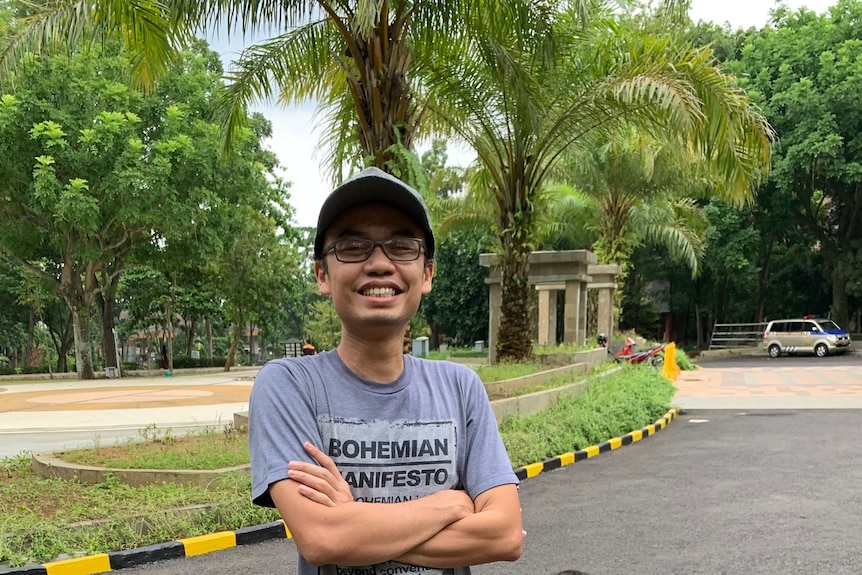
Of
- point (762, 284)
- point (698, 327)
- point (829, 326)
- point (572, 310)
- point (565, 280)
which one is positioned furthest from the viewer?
point (698, 327)

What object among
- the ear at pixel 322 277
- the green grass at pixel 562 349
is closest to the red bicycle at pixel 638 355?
the green grass at pixel 562 349

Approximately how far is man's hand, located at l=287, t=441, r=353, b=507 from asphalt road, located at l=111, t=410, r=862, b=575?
3.69 m

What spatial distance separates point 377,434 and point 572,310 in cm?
1791

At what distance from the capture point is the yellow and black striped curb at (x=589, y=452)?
341 inches

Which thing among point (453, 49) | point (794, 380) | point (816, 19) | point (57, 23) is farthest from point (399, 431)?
point (816, 19)

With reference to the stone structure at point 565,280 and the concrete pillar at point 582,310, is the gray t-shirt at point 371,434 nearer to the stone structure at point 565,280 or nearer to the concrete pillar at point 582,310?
the stone structure at point 565,280

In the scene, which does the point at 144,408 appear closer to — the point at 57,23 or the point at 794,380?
the point at 57,23

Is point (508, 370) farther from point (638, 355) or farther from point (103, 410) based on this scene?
point (638, 355)

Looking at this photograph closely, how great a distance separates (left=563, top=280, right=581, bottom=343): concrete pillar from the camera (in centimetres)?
1867

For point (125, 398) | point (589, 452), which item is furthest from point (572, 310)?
point (125, 398)

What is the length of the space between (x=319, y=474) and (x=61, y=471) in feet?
22.3

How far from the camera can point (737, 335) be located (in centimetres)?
3931

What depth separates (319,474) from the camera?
1.62 metres

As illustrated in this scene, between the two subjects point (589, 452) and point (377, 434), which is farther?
point (589, 452)
